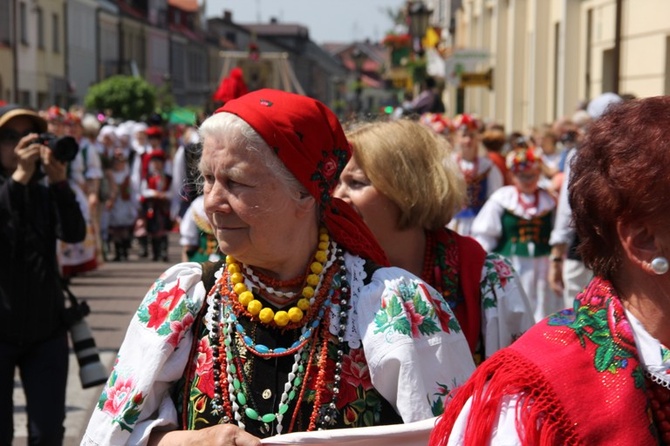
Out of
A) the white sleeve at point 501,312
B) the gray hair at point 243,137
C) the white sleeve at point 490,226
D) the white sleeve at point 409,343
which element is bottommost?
the white sleeve at point 490,226

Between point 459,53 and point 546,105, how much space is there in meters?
2.19

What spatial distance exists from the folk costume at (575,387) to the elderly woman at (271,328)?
663mm

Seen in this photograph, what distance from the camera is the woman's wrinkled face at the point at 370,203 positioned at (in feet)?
13.5

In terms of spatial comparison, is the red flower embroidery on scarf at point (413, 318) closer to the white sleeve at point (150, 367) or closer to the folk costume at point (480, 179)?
the white sleeve at point (150, 367)

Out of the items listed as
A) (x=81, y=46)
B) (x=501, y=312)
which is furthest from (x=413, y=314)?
(x=81, y=46)

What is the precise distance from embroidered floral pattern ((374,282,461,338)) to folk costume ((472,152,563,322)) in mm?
5158

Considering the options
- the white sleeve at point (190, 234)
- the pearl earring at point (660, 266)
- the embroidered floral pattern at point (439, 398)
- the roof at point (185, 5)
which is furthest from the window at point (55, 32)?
the pearl earring at point (660, 266)

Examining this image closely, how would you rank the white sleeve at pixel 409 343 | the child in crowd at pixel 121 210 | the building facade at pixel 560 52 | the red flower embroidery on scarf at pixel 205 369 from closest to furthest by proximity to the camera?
the white sleeve at pixel 409 343
the red flower embroidery on scarf at pixel 205 369
the building facade at pixel 560 52
the child in crowd at pixel 121 210

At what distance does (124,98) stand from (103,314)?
40.4 metres

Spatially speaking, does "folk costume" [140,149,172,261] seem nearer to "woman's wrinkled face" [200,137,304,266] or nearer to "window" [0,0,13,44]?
"woman's wrinkled face" [200,137,304,266]

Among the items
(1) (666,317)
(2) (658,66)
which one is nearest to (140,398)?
(1) (666,317)

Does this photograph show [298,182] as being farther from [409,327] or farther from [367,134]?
[367,134]

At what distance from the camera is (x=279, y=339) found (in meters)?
3.00

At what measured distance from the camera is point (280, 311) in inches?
119
